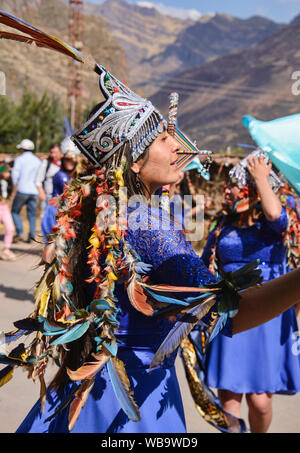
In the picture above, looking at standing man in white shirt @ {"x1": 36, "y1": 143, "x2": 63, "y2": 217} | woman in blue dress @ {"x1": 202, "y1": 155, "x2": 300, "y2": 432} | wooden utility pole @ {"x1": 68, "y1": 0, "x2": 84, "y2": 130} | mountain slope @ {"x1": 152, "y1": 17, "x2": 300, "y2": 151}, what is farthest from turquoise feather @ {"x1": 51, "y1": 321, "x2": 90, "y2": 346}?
mountain slope @ {"x1": 152, "y1": 17, "x2": 300, "y2": 151}

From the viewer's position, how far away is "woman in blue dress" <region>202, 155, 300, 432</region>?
3369 millimetres

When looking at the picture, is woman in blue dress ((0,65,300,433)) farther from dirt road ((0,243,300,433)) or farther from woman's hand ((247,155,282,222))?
woman's hand ((247,155,282,222))

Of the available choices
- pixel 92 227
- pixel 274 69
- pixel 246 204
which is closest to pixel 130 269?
pixel 92 227

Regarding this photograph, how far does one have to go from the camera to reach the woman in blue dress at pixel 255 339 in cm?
337

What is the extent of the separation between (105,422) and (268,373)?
1958 millimetres

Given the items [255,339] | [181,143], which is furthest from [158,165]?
[255,339]

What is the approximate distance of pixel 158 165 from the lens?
1.92 meters

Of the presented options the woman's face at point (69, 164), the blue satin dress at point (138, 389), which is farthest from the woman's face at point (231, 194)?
the woman's face at point (69, 164)

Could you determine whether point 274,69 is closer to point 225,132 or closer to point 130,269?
point 225,132

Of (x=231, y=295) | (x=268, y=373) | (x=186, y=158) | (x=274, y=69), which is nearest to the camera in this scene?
(x=231, y=295)

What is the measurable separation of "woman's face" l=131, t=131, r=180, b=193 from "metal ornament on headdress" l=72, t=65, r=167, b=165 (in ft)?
0.09

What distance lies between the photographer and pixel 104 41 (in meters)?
111

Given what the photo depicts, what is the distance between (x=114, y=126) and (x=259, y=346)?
218 cm

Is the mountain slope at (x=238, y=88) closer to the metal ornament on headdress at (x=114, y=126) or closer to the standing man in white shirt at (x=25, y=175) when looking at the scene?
the standing man in white shirt at (x=25, y=175)
